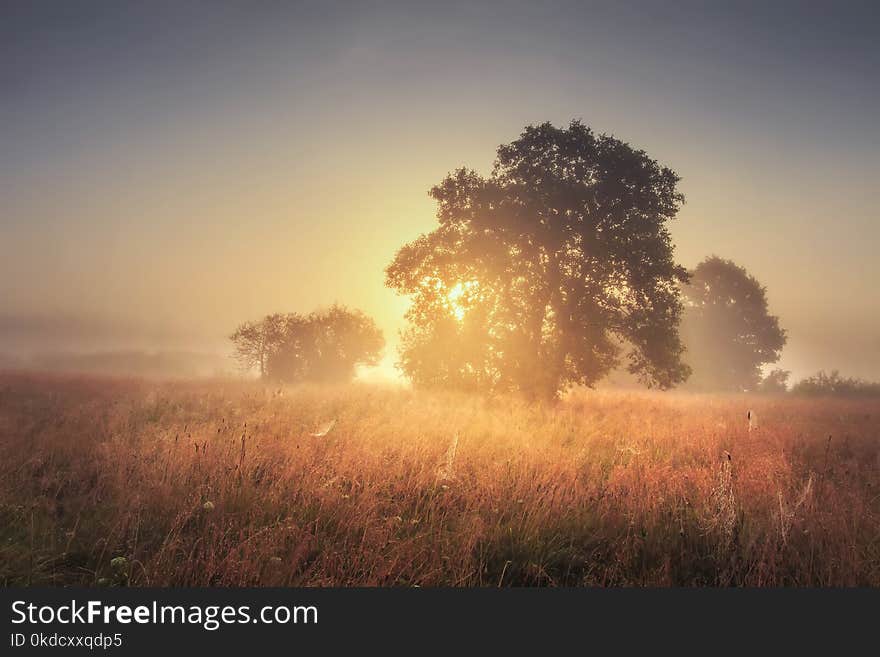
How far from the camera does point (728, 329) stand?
125ft

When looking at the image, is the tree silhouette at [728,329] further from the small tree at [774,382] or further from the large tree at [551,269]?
the large tree at [551,269]

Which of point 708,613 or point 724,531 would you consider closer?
point 708,613

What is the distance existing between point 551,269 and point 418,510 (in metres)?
12.3

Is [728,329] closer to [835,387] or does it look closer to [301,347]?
[835,387]

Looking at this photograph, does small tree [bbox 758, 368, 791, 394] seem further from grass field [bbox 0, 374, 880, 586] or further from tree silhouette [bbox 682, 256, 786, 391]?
grass field [bbox 0, 374, 880, 586]

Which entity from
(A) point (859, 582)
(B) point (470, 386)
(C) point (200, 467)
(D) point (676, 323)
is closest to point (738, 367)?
(D) point (676, 323)

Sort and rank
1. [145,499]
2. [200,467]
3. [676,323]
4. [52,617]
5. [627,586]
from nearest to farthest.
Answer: [52,617]
[627,586]
[145,499]
[200,467]
[676,323]

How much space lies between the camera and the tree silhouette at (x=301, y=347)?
38.7 meters

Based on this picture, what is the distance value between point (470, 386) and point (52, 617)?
14.2 m

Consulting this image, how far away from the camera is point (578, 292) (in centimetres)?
1549

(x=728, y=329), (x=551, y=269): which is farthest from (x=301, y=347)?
(x=728, y=329)

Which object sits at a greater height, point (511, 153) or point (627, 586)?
point (511, 153)

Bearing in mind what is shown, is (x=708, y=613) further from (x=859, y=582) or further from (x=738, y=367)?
(x=738, y=367)

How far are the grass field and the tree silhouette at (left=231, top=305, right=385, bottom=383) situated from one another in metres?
30.0
